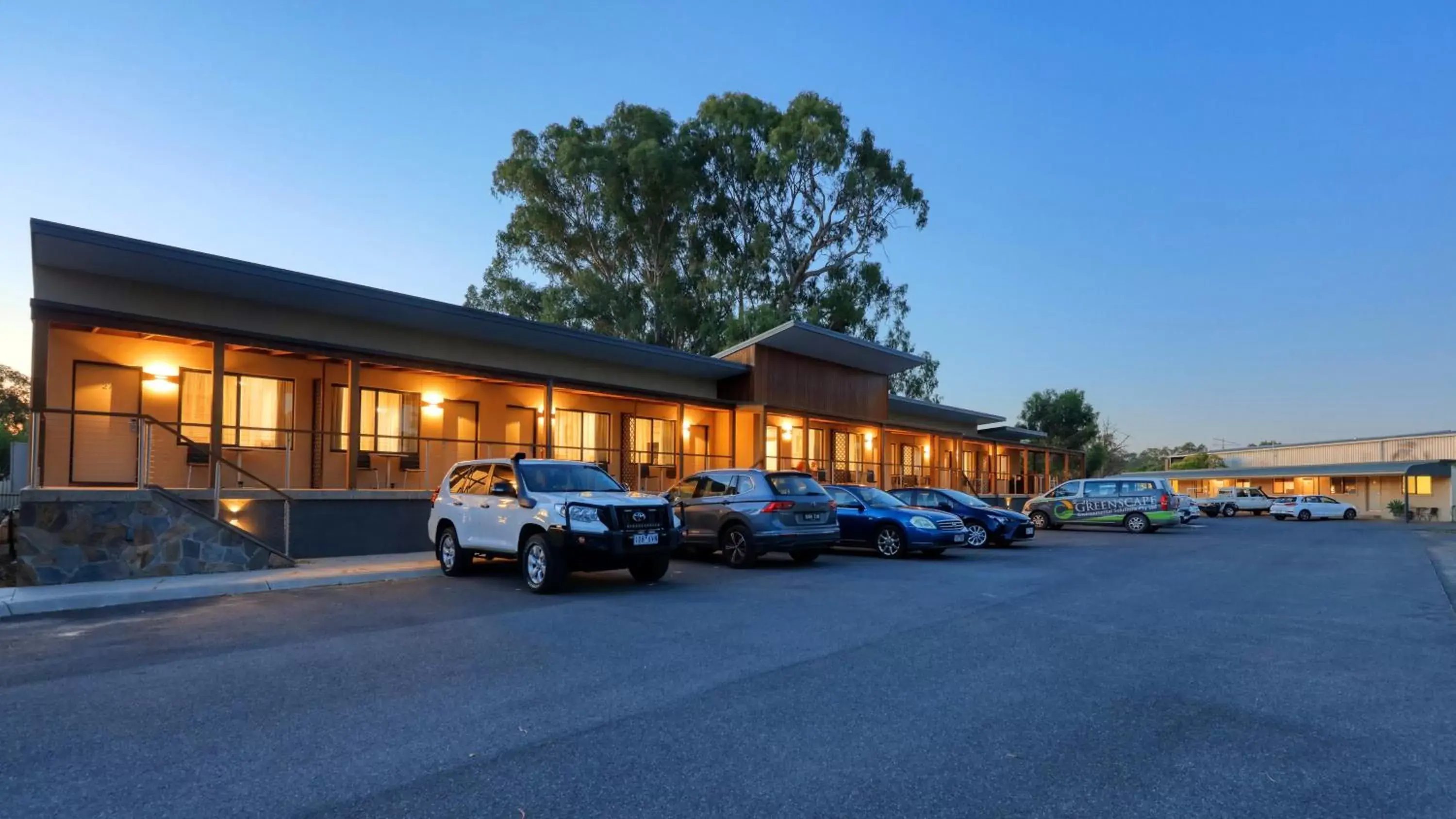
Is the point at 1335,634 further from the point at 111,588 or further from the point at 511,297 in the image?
the point at 511,297

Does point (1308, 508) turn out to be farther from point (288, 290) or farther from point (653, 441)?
point (288, 290)

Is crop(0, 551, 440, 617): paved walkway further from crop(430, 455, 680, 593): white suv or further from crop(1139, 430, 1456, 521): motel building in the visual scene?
crop(1139, 430, 1456, 521): motel building

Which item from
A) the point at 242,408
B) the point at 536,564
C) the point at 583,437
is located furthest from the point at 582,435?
the point at 536,564

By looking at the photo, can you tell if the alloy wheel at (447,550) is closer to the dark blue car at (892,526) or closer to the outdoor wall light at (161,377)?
the outdoor wall light at (161,377)

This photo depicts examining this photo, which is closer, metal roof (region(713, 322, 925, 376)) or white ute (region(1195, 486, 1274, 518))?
metal roof (region(713, 322, 925, 376))

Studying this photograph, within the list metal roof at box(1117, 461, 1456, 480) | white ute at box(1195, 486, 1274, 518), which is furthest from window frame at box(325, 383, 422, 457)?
white ute at box(1195, 486, 1274, 518)

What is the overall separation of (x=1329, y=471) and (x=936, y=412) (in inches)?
1396

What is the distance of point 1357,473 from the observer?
174 ft

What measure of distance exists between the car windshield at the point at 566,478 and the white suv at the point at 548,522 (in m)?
0.01

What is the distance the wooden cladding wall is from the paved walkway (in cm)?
1305

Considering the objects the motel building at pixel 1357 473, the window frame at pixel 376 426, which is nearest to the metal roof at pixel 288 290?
the window frame at pixel 376 426

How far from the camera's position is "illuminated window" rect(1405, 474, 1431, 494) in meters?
50.8

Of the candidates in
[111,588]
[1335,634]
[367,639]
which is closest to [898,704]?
[367,639]

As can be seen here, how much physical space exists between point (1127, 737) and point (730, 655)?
3.12m
